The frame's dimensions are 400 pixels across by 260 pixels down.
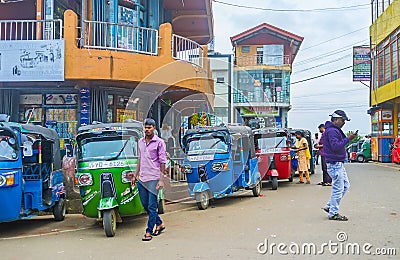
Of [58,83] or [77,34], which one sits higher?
[77,34]

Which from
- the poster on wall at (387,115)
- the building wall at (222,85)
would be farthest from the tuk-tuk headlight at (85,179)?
the poster on wall at (387,115)

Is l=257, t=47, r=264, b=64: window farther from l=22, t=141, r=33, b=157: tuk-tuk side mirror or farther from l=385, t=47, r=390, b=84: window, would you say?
l=22, t=141, r=33, b=157: tuk-tuk side mirror

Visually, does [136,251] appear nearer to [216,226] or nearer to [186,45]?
[216,226]

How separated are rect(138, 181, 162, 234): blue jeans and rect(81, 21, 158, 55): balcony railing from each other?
782 cm

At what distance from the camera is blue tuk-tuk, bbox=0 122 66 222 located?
25.0 feet

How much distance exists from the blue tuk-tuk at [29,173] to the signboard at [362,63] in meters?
25.9

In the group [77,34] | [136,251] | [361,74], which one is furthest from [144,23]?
[361,74]

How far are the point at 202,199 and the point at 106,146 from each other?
297 centimetres

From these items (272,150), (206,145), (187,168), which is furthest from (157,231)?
(272,150)

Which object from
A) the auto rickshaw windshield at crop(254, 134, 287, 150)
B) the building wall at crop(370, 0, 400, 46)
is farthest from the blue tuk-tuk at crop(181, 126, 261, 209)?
the building wall at crop(370, 0, 400, 46)

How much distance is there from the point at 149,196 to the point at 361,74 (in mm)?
27263

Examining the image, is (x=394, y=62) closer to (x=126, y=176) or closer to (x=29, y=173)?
(x=126, y=176)

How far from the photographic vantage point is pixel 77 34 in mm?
14398

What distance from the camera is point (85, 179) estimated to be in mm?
8078
